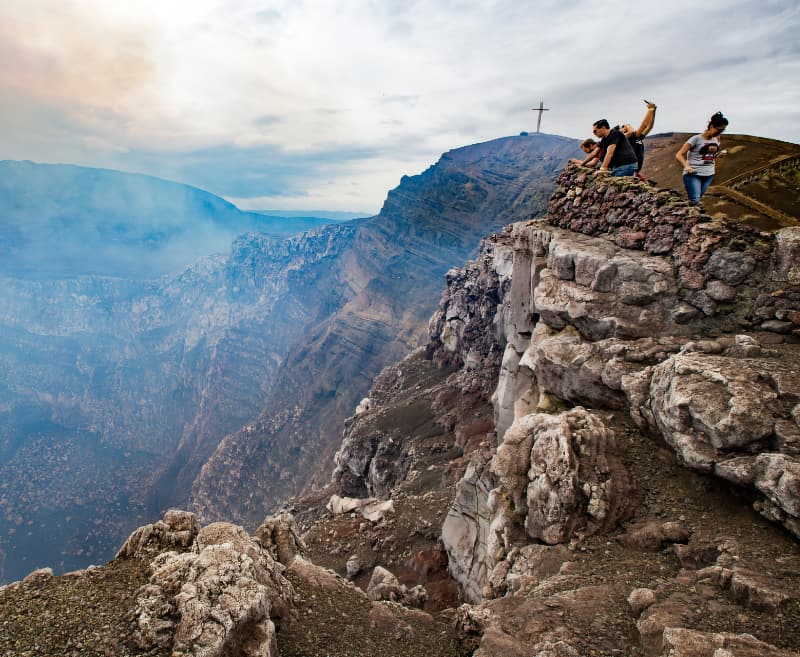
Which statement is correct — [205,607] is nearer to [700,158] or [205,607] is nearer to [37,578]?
[37,578]

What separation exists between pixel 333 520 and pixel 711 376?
28658 millimetres

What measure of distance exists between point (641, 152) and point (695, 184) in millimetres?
4742

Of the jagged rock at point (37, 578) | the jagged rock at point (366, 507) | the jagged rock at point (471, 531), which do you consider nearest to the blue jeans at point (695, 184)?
the jagged rock at point (471, 531)

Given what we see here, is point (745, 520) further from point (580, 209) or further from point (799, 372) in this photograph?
point (580, 209)

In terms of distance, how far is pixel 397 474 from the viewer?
53281 mm

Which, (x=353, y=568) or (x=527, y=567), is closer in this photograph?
(x=527, y=567)

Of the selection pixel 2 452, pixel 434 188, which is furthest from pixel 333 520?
pixel 2 452

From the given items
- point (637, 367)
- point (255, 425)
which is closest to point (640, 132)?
point (637, 367)

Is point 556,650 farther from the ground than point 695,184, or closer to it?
closer to it

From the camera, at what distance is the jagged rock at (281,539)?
50.5 ft

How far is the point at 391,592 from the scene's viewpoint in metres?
17.7

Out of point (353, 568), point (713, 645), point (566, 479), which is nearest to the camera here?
point (713, 645)

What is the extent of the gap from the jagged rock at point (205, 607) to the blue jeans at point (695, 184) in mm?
20064

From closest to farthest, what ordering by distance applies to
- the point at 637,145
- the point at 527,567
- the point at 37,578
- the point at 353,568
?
the point at 37,578 → the point at 527,567 → the point at 637,145 → the point at 353,568
